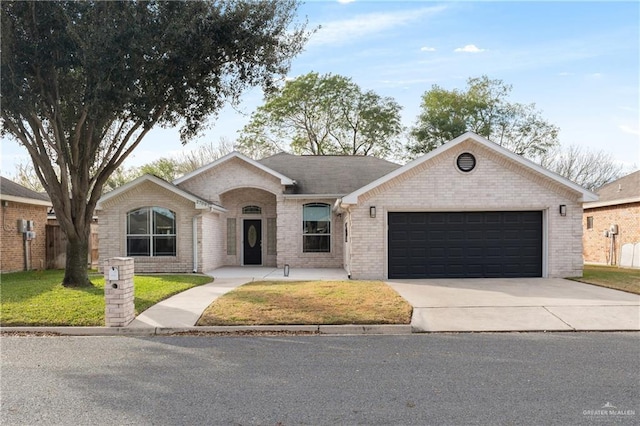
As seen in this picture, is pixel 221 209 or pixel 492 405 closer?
pixel 492 405

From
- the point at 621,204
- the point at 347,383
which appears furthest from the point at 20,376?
the point at 621,204

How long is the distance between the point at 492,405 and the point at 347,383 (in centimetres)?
162

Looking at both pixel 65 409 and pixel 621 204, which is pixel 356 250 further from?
pixel 621 204

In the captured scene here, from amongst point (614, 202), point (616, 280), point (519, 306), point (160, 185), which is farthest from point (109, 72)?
point (614, 202)

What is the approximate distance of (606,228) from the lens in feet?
76.1

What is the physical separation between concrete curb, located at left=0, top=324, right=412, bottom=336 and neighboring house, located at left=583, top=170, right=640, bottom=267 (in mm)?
16573

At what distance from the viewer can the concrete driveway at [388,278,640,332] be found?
909 centimetres

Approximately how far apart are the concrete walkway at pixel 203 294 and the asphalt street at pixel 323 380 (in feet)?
2.91

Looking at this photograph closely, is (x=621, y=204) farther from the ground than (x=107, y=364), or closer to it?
farther from the ground

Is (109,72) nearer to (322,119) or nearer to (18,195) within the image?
(18,195)

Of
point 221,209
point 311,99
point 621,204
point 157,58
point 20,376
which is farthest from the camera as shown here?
point 311,99

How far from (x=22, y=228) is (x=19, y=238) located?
1.67 ft

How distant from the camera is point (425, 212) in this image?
615 inches

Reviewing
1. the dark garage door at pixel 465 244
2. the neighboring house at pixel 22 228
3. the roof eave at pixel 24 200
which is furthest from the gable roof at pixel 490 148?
the neighboring house at pixel 22 228
